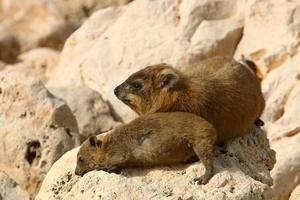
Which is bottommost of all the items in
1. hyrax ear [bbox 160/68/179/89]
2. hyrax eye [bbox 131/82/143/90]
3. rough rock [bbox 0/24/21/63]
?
rough rock [bbox 0/24/21/63]

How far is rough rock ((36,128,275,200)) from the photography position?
9.75 m

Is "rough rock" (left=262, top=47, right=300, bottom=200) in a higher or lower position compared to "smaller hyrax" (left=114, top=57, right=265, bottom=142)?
lower

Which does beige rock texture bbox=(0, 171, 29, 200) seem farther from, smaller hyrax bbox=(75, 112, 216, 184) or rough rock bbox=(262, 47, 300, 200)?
rough rock bbox=(262, 47, 300, 200)

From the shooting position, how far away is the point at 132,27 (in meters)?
17.6

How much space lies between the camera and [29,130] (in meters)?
13.3

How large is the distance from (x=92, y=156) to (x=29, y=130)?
253cm

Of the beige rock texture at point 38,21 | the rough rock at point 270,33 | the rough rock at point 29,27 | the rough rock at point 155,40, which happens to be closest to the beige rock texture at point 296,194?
the rough rock at point 270,33

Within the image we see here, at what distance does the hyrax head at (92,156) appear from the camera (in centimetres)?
1081

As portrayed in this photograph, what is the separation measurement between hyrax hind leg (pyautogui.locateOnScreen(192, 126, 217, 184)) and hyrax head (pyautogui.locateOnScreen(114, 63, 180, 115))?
46.0 inches

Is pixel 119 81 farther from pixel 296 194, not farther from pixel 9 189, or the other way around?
pixel 9 189

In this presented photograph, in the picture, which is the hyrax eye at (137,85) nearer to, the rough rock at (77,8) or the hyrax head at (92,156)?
the hyrax head at (92,156)

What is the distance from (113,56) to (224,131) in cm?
662

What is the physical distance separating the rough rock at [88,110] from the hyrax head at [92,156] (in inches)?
198

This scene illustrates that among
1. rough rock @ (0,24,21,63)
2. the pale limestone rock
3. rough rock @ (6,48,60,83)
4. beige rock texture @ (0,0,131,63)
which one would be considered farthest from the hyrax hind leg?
rough rock @ (0,24,21,63)
